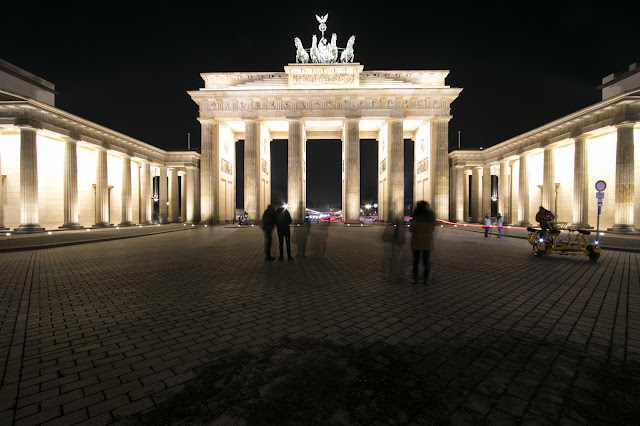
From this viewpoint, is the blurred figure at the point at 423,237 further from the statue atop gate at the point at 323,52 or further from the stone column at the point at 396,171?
the statue atop gate at the point at 323,52

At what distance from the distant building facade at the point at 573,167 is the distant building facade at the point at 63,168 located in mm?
38110

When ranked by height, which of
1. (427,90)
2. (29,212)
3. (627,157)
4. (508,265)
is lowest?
(508,265)

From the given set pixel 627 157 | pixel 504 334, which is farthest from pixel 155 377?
pixel 627 157

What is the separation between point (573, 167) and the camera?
2695 cm

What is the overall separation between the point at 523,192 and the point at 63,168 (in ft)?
153

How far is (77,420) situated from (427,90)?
35852 millimetres

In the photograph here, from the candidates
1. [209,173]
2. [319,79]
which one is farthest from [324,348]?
[319,79]

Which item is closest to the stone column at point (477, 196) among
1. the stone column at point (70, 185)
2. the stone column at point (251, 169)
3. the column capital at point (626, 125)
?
the column capital at point (626, 125)

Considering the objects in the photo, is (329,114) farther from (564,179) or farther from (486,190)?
(564,179)

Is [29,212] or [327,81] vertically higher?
[327,81]

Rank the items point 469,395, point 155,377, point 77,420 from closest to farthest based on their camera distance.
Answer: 1. point 77,420
2. point 469,395
3. point 155,377

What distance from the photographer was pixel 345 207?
32.7m

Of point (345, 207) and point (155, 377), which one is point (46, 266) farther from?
point (345, 207)

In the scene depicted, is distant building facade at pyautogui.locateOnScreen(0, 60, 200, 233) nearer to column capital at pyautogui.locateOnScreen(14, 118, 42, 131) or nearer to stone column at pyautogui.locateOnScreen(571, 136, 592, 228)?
column capital at pyautogui.locateOnScreen(14, 118, 42, 131)
